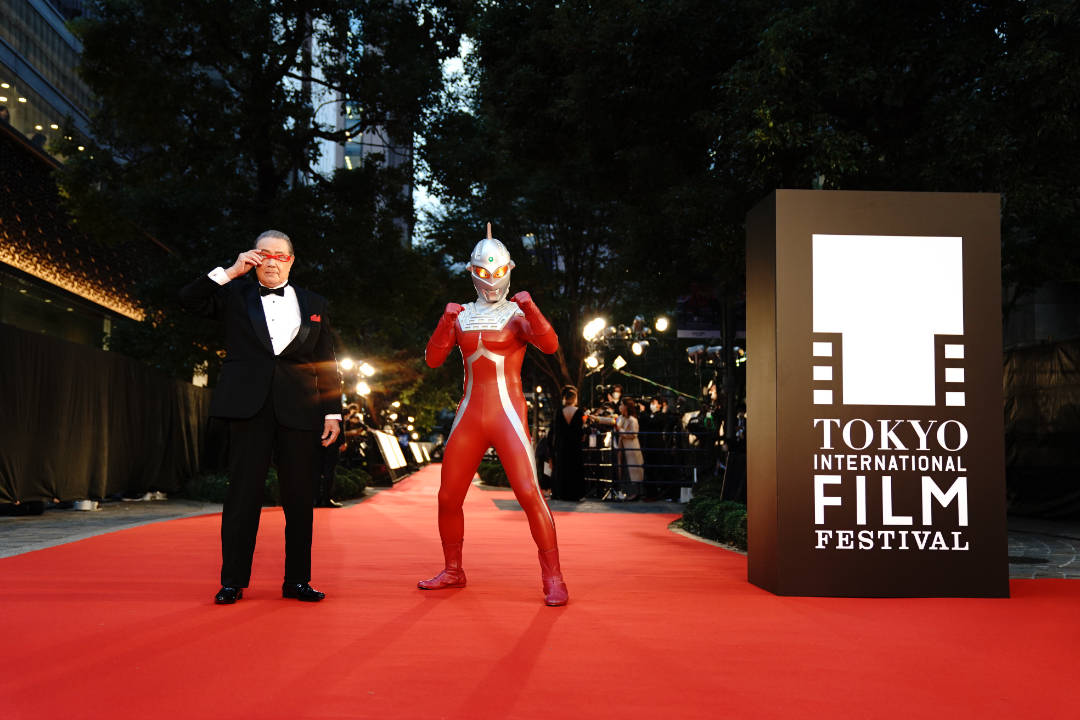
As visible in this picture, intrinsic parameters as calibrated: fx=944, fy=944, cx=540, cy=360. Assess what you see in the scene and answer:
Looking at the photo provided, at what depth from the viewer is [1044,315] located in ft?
57.9

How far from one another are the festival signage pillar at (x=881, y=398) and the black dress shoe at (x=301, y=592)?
8.86ft

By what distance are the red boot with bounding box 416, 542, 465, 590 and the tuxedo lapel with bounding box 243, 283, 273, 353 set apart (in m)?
1.61

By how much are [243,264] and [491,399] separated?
1.58 m

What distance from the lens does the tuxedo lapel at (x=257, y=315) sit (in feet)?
17.3

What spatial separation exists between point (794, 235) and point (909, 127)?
647 centimetres

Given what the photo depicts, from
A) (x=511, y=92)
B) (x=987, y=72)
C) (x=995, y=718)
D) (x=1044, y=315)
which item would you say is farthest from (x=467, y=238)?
(x=995, y=718)

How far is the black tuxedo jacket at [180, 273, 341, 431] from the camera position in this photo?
5199mm

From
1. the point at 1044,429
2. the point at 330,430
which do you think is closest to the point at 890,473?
the point at 330,430

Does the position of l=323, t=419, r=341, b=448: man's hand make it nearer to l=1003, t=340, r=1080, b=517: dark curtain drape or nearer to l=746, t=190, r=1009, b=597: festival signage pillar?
l=746, t=190, r=1009, b=597: festival signage pillar

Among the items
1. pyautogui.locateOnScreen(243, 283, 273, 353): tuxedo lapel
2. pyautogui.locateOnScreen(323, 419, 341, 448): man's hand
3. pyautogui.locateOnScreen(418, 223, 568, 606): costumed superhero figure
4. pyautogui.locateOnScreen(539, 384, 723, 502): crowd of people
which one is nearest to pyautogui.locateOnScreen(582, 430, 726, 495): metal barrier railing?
pyautogui.locateOnScreen(539, 384, 723, 502): crowd of people

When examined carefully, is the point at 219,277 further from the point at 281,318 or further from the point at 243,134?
the point at 243,134

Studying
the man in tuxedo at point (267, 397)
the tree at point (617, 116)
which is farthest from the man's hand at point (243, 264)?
the tree at point (617, 116)

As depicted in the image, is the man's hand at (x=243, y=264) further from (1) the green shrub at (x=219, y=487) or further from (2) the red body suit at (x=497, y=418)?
(1) the green shrub at (x=219, y=487)

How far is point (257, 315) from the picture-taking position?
531 centimetres
